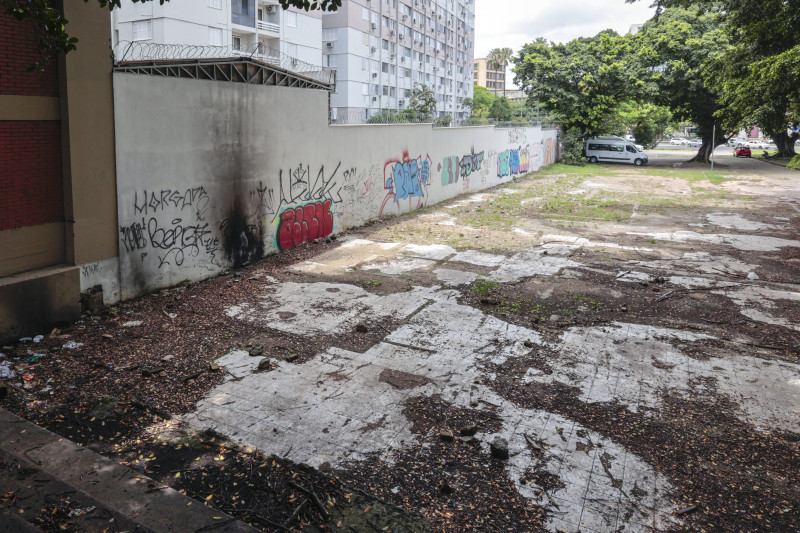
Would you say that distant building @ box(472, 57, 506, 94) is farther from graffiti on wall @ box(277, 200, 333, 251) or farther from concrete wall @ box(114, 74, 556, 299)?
graffiti on wall @ box(277, 200, 333, 251)

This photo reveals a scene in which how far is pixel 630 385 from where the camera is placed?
19.6 ft

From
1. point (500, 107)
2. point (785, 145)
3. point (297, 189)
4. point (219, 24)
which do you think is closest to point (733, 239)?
point (297, 189)

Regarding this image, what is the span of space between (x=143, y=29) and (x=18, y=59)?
91.3 ft

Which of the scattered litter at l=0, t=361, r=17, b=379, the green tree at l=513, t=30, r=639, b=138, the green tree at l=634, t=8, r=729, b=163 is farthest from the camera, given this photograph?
the green tree at l=513, t=30, r=639, b=138

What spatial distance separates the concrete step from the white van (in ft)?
123

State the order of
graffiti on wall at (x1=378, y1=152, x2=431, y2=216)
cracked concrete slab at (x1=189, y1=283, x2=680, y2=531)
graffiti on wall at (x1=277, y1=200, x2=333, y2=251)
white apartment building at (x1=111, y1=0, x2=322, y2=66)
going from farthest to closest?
white apartment building at (x1=111, y1=0, x2=322, y2=66), graffiti on wall at (x1=378, y1=152, x2=431, y2=216), graffiti on wall at (x1=277, y1=200, x2=333, y2=251), cracked concrete slab at (x1=189, y1=283, x2=680, y2=531)

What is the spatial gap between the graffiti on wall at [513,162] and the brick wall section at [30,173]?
67.5 ft

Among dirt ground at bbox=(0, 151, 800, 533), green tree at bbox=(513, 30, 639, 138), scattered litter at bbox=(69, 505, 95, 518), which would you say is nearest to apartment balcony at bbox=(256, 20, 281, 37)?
green tree at bbox=(513, 30, 639, 138)

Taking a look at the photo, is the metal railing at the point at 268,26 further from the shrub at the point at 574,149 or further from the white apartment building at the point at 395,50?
the shrub at the point at 574,149

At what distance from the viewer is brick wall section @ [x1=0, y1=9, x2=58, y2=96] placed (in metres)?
6.58

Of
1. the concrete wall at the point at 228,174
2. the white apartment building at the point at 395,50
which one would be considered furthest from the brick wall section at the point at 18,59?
the white apartment building at the point at 395,50

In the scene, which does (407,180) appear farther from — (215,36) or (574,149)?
(574,149)

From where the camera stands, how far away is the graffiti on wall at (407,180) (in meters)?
15.7

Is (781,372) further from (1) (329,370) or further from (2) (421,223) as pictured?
(2) (421,223)
